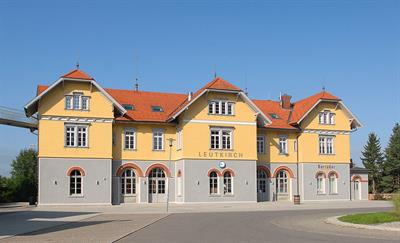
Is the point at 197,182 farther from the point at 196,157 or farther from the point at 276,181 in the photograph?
the point at 276,181

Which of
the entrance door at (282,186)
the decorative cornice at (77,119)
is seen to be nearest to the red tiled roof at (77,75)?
the decorative cornice at (77,119)

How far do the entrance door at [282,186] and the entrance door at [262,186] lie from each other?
1121mm

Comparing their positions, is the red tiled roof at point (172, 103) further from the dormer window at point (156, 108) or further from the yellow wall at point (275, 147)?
the yellow wall at point (275, 147)

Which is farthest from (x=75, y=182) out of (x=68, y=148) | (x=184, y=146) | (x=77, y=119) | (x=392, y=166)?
(x=392, y=166)

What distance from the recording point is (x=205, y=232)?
57.3ft

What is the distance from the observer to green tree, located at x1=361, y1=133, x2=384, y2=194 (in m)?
65.3

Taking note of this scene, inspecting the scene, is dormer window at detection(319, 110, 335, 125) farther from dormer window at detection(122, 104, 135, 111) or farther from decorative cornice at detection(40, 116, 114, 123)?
decorative cornice at detection(40, 116, 114, 123)

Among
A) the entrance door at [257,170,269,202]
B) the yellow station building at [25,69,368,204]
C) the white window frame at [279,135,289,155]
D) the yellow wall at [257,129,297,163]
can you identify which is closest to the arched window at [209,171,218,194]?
the yellow station building at [25,69,368,204]

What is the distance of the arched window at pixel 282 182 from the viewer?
145ft

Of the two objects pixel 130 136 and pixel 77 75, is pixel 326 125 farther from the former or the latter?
pixel 77 75

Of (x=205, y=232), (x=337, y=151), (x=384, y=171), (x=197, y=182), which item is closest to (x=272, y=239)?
(x=205, y=232)

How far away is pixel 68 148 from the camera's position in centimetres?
3716

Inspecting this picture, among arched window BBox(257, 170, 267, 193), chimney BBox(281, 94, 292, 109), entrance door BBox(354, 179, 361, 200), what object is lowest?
entrance door BBox(354, 179, 361, 200)

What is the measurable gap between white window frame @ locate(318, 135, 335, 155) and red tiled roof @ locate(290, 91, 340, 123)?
105 inches
